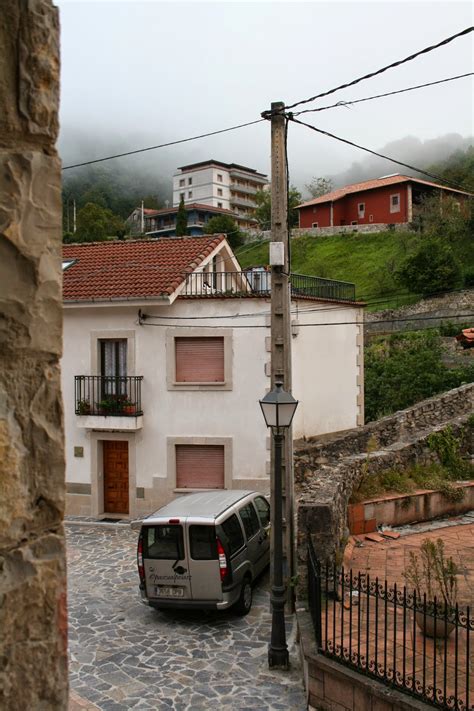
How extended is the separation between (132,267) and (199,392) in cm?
444

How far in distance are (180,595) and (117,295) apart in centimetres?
932

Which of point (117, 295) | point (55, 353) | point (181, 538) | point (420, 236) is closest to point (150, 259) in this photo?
point (117, 295)

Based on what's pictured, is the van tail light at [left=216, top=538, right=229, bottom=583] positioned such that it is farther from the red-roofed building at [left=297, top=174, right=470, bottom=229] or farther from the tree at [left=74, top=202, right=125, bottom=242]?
the tree at [left=74, top=202, right=125, bottom=242]

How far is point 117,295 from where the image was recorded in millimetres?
17234

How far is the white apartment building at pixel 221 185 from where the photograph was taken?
102000 mm

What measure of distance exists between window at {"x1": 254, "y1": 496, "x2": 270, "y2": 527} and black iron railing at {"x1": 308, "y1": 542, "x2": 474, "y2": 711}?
3.44 m

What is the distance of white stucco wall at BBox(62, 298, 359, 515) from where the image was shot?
16578mm

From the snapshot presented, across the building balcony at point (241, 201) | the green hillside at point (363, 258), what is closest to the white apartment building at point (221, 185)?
the building balcony at point (241, 201)

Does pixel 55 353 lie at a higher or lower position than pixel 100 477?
higher

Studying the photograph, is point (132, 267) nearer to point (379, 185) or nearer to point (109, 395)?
point (109, 395)

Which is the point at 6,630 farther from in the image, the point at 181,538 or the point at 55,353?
the point at 181,538

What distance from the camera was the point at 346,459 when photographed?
1278 centimetres

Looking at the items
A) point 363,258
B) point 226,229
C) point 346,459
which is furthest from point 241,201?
point 346,459

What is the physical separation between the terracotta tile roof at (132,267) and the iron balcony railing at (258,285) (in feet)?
1.68
